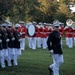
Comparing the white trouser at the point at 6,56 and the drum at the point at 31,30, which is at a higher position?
the drum at the point at 31,30

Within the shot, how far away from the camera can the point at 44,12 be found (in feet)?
198

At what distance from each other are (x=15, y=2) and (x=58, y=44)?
520 centimetres

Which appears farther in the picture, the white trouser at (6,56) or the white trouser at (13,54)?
the white trouser at (13,54)

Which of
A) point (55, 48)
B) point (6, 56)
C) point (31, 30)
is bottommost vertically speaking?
point (6, 56)

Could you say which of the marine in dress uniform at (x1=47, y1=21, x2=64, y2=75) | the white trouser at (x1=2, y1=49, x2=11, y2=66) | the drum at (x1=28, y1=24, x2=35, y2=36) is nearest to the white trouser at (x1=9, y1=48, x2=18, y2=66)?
the white trouser at (x1=2, y1=49, x2=11, y2=66)

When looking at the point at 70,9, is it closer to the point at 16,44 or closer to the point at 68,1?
the point at 68,1

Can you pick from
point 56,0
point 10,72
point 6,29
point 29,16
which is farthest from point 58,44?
point 56,0

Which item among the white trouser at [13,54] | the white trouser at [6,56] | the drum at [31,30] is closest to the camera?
the white trouser at [6,56]

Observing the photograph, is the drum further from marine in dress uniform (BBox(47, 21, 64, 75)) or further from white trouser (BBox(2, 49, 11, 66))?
marine in dress uniform (BBox(47, 21, 64, 75))

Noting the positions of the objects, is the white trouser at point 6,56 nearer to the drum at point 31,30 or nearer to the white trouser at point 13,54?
the white trouser at point 13,54

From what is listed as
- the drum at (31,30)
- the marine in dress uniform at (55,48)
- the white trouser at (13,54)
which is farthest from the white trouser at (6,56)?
the drum at (31,30)

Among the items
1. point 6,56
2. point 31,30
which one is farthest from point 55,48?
point 31,30

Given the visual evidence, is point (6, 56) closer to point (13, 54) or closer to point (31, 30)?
point (13, 54)

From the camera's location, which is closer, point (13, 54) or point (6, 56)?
point (6, 56)
